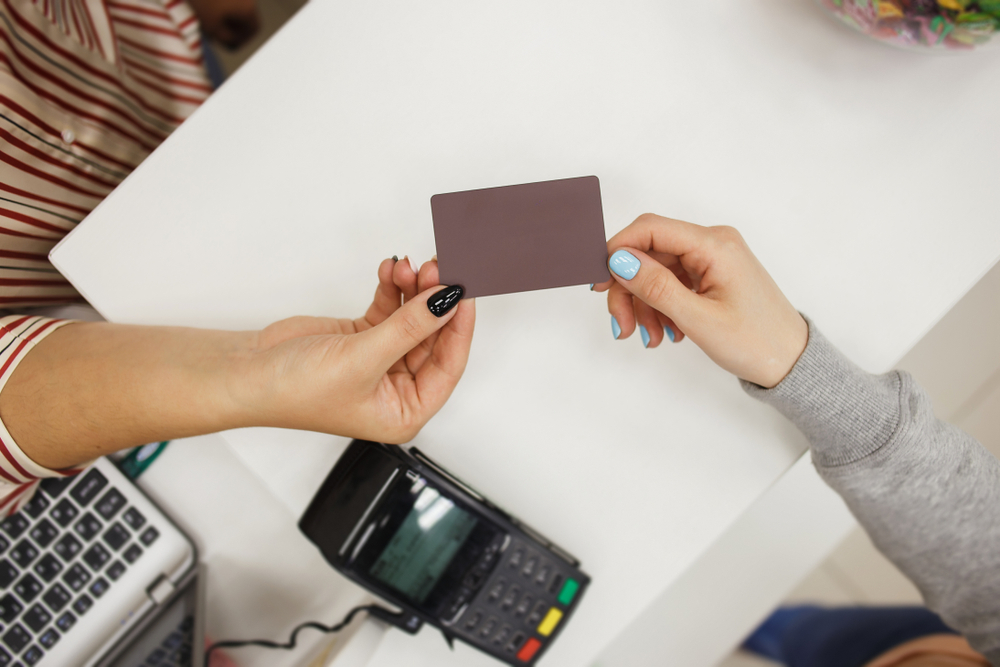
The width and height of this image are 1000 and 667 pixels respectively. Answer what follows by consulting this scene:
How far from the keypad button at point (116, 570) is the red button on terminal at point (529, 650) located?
0.55 metres

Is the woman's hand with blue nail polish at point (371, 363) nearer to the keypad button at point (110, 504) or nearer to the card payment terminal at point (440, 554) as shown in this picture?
the card payment terminal at point (440, 554)

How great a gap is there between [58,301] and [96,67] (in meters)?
0.34

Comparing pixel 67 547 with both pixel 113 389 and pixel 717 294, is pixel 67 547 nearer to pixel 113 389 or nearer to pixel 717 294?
pixel 113 389

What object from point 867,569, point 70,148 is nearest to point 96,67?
point 70,148

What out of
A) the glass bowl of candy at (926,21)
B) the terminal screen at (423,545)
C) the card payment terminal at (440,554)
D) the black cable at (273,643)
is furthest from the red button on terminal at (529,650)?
the glass bowl of candy at (926,21)

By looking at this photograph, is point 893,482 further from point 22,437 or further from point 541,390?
point 22,437

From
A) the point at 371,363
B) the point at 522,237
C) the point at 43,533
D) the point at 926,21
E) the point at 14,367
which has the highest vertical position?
the point at 926,21

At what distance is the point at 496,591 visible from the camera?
0.66 meters

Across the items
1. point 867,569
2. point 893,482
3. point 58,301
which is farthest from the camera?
point 867,569

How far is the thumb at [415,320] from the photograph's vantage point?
0.54m

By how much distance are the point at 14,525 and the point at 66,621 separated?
0.15 meters

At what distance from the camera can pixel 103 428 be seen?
2.10 feet

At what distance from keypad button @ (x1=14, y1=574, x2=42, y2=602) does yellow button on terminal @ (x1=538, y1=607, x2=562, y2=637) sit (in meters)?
0.67

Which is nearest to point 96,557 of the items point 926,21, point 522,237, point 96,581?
point 96,581
